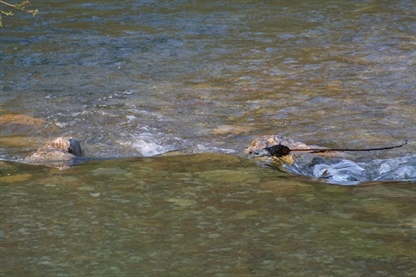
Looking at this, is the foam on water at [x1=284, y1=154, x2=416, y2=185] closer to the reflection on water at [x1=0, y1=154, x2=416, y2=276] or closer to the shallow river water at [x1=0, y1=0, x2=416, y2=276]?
the shallow river water at [x1=0, y1=0, x2=416, y2=276]

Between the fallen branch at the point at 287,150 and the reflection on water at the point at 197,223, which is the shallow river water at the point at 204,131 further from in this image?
the fallen branch at the point at 287,150

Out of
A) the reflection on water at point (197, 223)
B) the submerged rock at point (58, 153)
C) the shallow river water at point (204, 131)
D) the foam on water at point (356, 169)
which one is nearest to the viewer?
the reflection on water at point (197, 223)

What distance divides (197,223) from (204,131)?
86.5 inches

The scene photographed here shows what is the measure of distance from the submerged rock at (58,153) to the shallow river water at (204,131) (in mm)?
155

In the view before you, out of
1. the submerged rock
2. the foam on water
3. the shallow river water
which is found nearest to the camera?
the shallow river water

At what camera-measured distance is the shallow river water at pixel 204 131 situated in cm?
328

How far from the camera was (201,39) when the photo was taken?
28.1 feet

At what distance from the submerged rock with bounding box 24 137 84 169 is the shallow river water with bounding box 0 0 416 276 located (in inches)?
6.1

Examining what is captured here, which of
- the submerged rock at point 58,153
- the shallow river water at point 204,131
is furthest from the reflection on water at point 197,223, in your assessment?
the submerged rock at point 58,153

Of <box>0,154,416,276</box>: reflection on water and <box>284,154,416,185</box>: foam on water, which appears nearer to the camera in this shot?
<box>0,154,416,276</box>: reflection on water

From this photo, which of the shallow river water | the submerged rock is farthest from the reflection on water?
the submerged rock

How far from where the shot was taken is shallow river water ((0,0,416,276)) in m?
3.28

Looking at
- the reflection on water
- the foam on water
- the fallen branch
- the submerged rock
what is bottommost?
the foam on water

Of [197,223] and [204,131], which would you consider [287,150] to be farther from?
[197,223]
